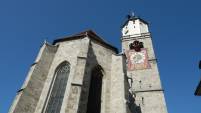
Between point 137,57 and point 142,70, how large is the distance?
2184 mm

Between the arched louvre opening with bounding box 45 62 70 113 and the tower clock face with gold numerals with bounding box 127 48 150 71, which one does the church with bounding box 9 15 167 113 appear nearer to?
the arched louvre opening with bounding box 45 62 70 113

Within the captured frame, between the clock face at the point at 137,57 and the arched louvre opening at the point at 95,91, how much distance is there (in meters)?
8.54

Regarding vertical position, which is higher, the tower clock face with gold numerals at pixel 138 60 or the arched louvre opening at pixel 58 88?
the tower clock face with gold numerals at pixel 138 60

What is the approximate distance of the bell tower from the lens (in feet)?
53.1

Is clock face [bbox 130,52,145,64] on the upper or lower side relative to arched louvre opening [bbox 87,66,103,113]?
upper

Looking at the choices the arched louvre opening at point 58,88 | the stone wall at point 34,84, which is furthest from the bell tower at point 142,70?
the stone wall at point 34,84

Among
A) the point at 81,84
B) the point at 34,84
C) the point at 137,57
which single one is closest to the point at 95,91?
the point at 81,84

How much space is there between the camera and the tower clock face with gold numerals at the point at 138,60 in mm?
19916

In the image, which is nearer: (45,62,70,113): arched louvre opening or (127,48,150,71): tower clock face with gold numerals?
(45,62,70,113): arched louvre opening

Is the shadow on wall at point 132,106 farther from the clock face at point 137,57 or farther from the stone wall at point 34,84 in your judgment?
the clock face at point 137,57

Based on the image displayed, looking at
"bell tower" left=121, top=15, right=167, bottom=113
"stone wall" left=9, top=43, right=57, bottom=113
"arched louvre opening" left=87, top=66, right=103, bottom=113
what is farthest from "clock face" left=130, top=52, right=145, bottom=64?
"stone wall" left=9, top=43, right=57, bottom=113

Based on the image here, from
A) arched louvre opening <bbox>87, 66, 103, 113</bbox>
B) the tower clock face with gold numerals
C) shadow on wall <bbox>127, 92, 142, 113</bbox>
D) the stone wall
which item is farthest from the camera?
the tower clock face with gold numerals

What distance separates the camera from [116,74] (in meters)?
12.4

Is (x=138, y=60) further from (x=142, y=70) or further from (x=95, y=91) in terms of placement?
(x=95, y=91)
